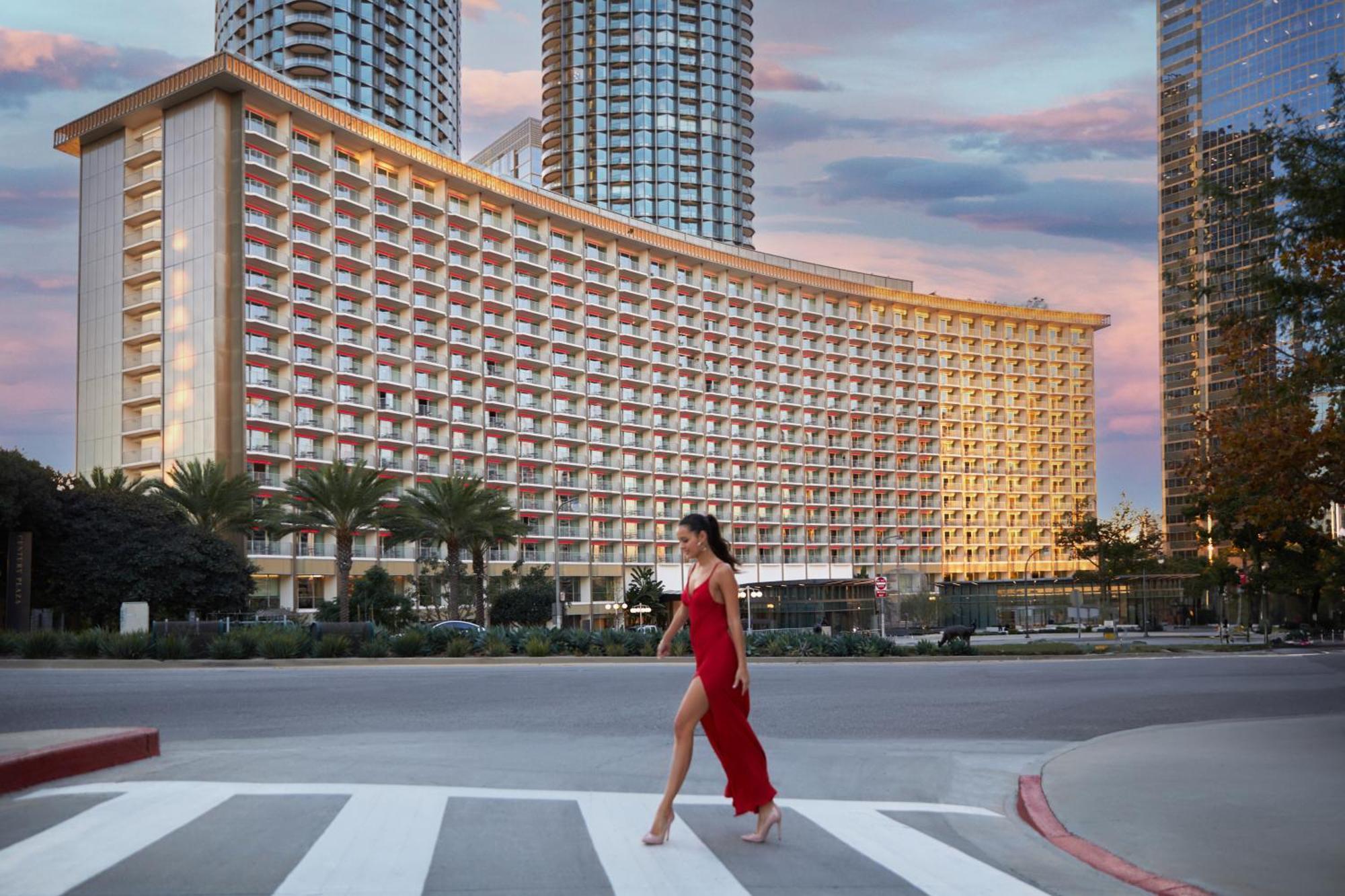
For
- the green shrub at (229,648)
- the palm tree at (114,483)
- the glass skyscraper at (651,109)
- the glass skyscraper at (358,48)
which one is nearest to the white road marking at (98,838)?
the green shrub at (229,648)

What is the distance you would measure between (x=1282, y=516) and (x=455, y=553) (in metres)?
50.2

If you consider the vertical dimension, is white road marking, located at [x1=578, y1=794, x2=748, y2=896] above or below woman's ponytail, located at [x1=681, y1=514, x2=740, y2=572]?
below

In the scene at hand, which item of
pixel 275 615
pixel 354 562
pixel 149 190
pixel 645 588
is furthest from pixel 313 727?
pixel 645 588

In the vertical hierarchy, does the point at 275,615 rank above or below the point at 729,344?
below

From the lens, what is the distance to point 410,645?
105ft

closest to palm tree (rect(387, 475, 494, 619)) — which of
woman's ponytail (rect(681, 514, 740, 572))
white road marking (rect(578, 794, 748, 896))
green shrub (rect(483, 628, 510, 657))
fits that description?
green shrub (rect(483, 628, 510, 657))

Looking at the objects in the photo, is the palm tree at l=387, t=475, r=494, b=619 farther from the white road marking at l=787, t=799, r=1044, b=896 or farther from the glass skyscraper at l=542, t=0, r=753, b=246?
the glass skyscraper at l=542, t=0, r=753, b=246

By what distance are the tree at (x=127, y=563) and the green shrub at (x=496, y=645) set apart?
26.5m

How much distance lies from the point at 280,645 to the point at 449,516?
1245 inches

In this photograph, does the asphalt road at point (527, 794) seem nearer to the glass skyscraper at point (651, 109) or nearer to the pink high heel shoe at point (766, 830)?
the pink high heel shoe at point (766, 830)

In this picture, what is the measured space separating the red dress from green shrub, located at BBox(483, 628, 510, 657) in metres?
26.1

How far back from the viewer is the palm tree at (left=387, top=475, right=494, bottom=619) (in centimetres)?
6156

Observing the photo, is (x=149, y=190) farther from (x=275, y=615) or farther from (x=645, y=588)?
(x=645, y=588)

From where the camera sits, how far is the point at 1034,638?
220 ft
